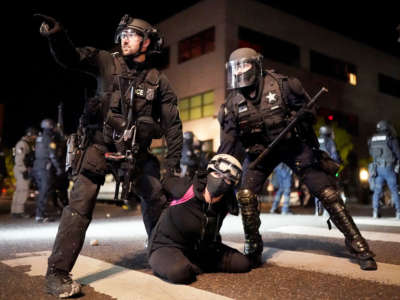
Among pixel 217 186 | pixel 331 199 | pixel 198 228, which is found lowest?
pixel 198 228

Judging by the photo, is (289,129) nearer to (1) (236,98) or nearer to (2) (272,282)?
(1) (236,98)

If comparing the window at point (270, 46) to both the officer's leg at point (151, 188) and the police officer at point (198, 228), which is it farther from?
the police officer at point (198, 228)

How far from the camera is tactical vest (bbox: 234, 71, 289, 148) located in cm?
392

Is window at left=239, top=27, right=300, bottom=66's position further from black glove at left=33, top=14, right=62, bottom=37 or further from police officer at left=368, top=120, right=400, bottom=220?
black glove at left=33, top=14, right=62, bottom=37

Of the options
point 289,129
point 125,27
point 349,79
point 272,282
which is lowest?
point 272,282

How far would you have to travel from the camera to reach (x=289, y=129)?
386cm

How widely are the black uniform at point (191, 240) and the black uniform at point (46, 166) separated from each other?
629cm

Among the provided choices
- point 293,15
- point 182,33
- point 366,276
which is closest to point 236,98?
point 366,276

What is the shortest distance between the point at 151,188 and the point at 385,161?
760cm

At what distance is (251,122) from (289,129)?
0.38m

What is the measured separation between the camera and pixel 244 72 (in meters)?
4.07

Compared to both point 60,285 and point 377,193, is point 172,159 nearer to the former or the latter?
point 60,285

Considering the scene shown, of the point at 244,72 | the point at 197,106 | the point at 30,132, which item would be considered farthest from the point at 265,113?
the point at 197,106

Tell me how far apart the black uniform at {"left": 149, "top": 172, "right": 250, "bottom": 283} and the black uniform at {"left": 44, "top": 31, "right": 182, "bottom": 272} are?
24 cm
